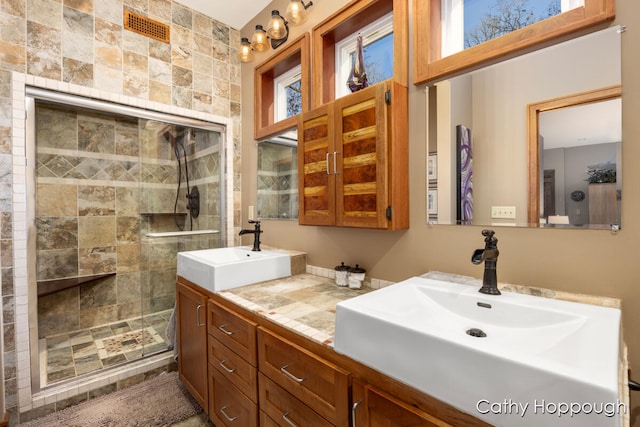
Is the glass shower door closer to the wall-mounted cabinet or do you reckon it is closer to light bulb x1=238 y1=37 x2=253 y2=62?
light bulb x1=238 y1=37 x2=253 y2=62

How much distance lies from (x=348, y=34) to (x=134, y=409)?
105 inches

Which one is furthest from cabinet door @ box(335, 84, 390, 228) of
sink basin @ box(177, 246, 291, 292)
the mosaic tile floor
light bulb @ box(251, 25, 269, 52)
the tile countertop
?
the mosaic tile floor

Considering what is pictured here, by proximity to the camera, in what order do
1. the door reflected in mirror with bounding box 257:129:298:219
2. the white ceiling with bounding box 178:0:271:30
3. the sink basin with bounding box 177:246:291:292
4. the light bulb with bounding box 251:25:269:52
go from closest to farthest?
the sink basin with bounding box 177:246:291:292 → the light bulb with bounding box 251:25:269:52 → the door reflected in mirror with bounding box 257:129:298:219 → the white ceiling with bounding box 178:0:271:30

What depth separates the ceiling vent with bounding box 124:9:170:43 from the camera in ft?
6.79

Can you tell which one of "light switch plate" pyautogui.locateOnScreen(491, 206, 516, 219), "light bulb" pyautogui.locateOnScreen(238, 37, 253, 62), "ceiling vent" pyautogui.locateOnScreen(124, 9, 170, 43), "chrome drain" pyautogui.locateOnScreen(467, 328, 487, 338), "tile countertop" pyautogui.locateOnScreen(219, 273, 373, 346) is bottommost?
"tile countertop" pyautogui.locateOnScreen(219, 273, 373, 346)

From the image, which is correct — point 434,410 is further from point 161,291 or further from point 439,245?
point 161,291

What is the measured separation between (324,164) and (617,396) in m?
1.33

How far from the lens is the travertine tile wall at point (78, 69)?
1.68 metres

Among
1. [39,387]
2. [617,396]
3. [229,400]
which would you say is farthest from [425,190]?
[39,387]

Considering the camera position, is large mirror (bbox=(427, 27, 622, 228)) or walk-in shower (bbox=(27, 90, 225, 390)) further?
walk-in shower (bbox=(27, 90, 225, 390))

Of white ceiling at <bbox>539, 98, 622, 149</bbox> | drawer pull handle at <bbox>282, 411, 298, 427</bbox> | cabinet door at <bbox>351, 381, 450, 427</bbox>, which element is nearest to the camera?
cabinet door at <bbox>351, 381, 450, 427</bbox>

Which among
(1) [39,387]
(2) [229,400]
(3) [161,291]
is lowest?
(1) [39,387]

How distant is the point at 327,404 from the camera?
931 mm

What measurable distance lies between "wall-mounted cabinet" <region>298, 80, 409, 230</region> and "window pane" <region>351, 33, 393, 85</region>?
13.2 inches
